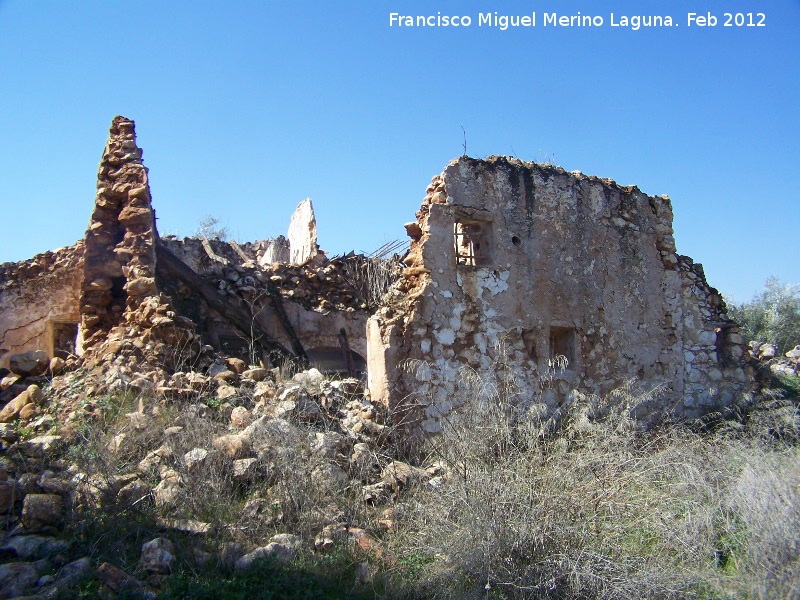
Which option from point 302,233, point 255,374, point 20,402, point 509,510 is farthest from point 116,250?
point 302,233

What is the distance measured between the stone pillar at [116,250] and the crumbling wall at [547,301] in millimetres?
3201

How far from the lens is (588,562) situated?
5.44 m

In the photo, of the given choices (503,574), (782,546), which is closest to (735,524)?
(782,546)

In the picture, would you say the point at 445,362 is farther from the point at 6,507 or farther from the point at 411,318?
the point at 6,507

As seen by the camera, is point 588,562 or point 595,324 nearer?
point 588,562

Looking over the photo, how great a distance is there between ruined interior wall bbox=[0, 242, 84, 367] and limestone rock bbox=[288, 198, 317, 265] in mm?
4762

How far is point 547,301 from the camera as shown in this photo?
8.51m

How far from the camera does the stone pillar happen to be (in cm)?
892

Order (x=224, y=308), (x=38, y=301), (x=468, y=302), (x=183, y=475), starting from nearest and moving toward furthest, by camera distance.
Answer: (x=183, y=475)
(x=468, y=302)
(x=38, y=301)
(x=224, y=308)

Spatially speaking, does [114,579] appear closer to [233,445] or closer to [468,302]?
[233,445]

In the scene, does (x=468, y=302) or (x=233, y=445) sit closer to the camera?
(x=233, y=445)

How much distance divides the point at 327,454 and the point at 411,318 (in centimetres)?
176

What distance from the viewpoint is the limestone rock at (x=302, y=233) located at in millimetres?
15268

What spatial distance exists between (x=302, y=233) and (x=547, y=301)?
869cm
